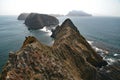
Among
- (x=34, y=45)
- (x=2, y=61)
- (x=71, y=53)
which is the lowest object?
(x=2, y=61)

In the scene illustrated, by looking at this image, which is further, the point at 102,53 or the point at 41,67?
the point at 102,53

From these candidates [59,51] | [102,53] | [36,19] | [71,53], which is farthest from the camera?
[36,19]

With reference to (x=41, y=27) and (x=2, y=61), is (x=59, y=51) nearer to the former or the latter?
(x=2, y=61)

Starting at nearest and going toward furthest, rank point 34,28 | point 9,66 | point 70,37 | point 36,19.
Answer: point 9,66 → point 70,37 → point 34,28 → point 36,19

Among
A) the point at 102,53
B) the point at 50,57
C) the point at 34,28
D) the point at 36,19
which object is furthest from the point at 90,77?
the point at 36,19

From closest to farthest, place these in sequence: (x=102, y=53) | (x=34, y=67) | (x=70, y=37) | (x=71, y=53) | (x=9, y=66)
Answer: (x=9, y=66) < (x=34, y=67) < (x=71, y=53) < (x=70, y=37) < (x=102, y=53)

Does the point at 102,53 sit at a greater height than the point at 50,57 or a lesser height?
lesser

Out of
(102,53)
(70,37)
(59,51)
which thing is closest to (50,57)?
(59,51)

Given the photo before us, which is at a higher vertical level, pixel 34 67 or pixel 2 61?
pixel 34 67

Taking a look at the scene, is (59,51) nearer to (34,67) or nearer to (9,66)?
(34,67)
